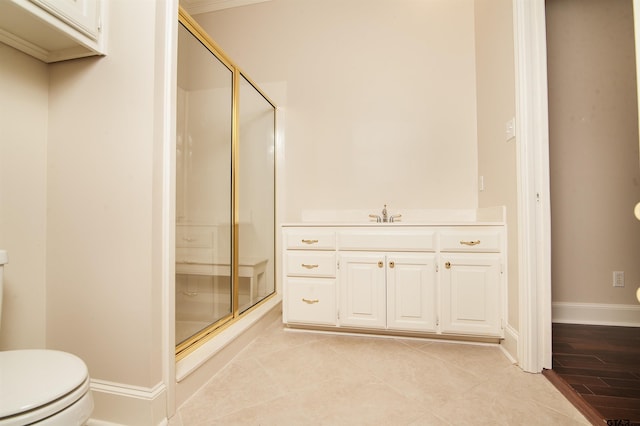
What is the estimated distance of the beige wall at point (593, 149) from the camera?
213 cm

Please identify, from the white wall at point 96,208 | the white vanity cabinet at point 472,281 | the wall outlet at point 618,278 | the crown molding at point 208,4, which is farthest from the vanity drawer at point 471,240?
the crown molding at point 208,4

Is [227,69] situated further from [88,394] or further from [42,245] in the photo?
[88,394]

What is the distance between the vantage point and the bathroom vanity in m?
1.84

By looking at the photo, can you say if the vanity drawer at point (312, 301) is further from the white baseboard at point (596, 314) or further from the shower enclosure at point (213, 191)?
the white baseboard at point (596, 314)

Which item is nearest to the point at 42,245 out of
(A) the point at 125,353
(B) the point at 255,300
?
(A) the point at 125,353

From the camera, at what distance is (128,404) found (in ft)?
3.69

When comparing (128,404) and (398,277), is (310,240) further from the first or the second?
(128,404)

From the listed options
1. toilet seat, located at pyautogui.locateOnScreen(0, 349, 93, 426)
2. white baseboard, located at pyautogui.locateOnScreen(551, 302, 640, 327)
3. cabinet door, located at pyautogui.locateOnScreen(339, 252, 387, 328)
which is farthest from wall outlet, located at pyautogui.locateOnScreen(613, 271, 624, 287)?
toilet seat, located at pyautogui.locateOnScreen(0, 349, 93, 426)

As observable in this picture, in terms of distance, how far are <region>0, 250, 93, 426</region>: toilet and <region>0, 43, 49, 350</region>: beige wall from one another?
14.2 inches

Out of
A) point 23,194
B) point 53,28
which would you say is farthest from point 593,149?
point 23,194

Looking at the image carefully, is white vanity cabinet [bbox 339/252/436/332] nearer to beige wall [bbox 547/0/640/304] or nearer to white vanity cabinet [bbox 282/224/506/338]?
white vanity cabinet [bbox 282/224/506/338]

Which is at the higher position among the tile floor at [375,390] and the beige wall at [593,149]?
the beige wall at [593,149]

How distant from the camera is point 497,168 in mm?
1914

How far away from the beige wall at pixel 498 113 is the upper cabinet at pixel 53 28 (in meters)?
1.98
